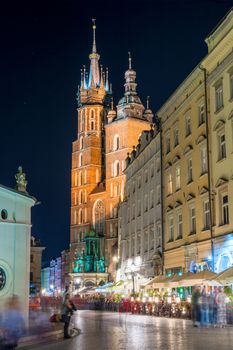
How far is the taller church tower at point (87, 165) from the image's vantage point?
409 ft

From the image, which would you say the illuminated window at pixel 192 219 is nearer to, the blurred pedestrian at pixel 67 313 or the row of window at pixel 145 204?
the row of window at pixel 145 204

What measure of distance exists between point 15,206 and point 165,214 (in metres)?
16.4

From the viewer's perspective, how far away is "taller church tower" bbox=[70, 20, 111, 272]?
12456 centimetres

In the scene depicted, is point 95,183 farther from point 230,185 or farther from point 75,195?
point 230,185

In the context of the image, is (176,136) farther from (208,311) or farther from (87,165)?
(87,165)

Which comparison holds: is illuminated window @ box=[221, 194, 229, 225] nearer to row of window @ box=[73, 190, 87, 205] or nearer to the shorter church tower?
the shorter church tower

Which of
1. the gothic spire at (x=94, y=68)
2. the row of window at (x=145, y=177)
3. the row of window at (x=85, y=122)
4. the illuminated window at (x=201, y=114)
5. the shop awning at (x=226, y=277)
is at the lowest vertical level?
the shop awning at (x=226, y=277)

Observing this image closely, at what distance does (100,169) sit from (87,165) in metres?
3.18

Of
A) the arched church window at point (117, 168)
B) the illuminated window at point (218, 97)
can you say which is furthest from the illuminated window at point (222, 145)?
the arched church window at point (117, 168)

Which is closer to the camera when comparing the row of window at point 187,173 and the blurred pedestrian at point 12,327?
the blurred pedestrian at point 12,327

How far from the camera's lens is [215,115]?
34.5m

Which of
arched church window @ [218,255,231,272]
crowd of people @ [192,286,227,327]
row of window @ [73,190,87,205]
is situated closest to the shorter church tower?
row of window @ [73,190,87,205]

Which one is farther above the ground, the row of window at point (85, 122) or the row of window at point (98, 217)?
the row of window at point (85, 122)

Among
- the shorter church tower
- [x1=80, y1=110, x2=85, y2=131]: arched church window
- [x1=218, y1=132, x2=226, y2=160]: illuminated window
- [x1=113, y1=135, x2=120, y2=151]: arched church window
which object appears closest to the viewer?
[x1=218, y1=132, x2=226, y2=160]: illuminated window
